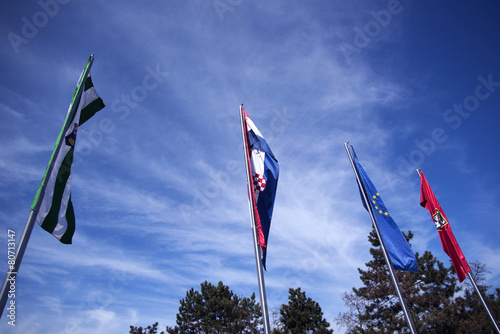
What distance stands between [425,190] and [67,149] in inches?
653

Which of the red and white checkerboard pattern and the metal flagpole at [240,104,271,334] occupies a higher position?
the red and white checkerboard pattern

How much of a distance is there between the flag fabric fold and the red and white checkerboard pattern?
553cm

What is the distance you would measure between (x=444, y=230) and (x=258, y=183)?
11513mm

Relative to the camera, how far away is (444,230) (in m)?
14.3

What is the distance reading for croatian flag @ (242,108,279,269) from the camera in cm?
774

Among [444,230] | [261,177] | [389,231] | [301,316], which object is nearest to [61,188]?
[261,177]

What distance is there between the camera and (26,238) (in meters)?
5.75

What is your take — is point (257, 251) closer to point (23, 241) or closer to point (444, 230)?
point (23, 241)

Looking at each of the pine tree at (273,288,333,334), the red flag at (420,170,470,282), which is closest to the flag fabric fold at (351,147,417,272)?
the red flag at (420,170,470,282)

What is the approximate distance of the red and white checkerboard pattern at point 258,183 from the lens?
8.33 meters

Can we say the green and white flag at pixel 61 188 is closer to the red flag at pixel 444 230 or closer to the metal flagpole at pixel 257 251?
the metal flagpole at pixel 257 251

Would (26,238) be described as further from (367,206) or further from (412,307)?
(412,307)

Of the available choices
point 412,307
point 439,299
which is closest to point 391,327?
point 412,307

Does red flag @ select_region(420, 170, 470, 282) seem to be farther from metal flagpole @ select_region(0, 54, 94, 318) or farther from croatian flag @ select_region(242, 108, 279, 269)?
metal flagpole @ select_region(0, 54, 94, 318)
